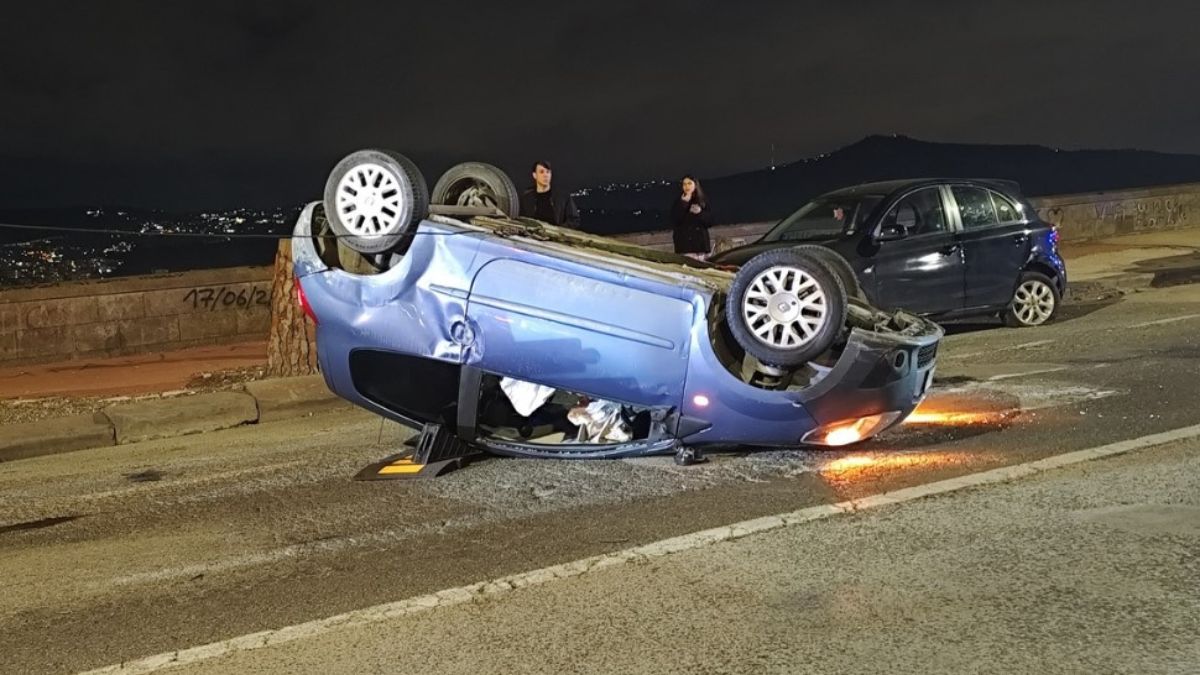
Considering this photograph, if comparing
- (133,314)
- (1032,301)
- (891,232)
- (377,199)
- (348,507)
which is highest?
(377,199)

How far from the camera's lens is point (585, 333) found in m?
6.07

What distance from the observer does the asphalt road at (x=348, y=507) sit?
15.2 ft

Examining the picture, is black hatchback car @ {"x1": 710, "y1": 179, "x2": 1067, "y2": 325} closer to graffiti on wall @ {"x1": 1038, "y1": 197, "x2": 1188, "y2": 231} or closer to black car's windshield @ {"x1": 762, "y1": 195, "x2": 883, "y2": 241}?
black car's windshield @ {"x1": 762, "y1": 195, "x2": 883, "y2": 241}

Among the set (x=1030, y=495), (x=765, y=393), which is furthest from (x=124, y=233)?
(x=1030, y=495)

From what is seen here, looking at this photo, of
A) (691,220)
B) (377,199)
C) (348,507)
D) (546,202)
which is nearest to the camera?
(348,507)

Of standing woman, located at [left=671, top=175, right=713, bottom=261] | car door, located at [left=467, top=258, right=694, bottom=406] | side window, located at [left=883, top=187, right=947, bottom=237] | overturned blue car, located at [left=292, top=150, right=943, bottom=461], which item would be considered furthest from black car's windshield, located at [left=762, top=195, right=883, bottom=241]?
car door, located at [left=467, top=258, right=694, bottom=406]

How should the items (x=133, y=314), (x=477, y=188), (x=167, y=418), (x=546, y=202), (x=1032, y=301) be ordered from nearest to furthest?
(x=477, y=188) → (x=167, y=418) → (x=546, y=202) → (x=1032, y=301) → (x=133, y=314)

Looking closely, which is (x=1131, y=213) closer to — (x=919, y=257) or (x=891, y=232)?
(x=919, y=257)

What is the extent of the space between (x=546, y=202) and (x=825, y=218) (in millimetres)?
3052

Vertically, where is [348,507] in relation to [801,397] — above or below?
below

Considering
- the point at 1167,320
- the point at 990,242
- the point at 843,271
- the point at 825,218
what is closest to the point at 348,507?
the point at 843,271

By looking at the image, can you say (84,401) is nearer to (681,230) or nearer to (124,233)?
(124,233)

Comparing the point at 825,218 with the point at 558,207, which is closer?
the point at 558,207

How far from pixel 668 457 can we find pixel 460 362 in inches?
53.8
